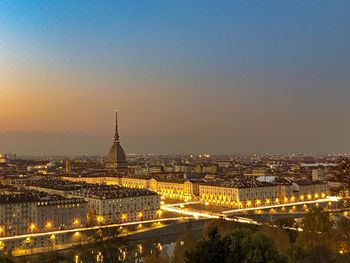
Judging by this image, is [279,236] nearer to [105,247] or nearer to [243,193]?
[105,247]

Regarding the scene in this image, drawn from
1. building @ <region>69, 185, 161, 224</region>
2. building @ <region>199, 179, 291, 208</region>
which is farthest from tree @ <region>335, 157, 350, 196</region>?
building @ <region>199, 179, 291, 208</region>

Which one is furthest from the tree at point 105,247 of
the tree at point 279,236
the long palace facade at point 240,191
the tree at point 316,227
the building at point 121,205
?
the long palace facade at point 240,191

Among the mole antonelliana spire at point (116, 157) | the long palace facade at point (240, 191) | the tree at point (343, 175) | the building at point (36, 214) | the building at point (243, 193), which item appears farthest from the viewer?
the mole antonelliana spire at point (116, 157)

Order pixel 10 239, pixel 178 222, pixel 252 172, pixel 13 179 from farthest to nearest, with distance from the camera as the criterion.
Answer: pixel 252 172 < pixel 13 179 < pixel 178 222 < pixel 10 239

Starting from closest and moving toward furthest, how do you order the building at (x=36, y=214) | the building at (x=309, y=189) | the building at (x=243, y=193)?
the building at (x=36, y=214), the building at (x=243, y=193), the building at (x=309, y=189)

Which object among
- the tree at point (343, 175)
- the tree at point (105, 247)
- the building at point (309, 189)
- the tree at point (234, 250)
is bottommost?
the building at point (309, 189)

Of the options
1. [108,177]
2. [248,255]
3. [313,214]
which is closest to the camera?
[248,255]

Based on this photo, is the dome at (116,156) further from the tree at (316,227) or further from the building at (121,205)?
the tree at (316,227)

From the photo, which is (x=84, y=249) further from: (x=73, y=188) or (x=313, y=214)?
(x=73, y=188)

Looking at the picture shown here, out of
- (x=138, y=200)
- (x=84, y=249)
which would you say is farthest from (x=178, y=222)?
(x=84, y=249)
